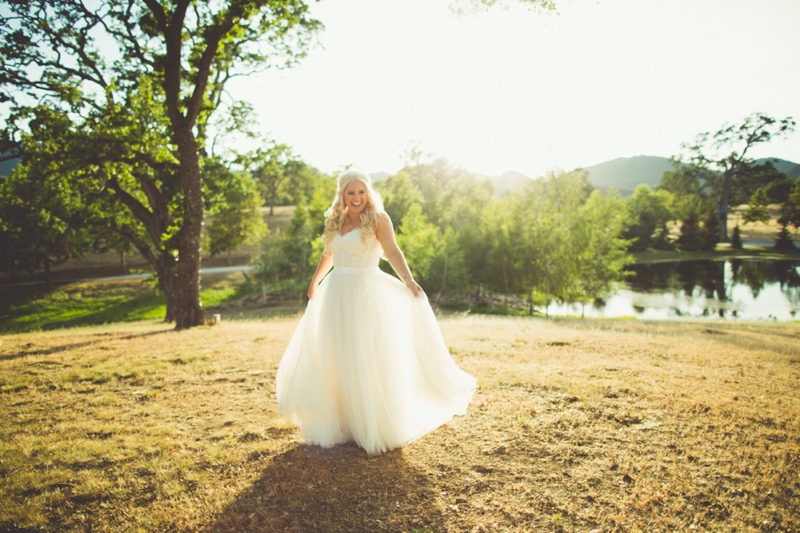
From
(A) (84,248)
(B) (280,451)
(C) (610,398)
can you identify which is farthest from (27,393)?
(A) (84,248)

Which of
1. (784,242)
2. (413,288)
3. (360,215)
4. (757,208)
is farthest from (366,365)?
(757,208)

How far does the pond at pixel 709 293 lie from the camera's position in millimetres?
30266

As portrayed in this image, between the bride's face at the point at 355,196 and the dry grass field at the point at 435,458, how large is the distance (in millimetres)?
2767

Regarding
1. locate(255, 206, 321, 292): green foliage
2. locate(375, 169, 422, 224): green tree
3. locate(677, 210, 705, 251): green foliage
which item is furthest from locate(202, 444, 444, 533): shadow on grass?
locate(677, 210, 705, 251): green foliage

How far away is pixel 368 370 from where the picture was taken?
168 inches

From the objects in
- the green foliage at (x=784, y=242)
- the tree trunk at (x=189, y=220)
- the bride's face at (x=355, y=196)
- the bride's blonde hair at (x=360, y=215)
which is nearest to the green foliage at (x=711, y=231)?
the green foliage at (x=784, y=242)

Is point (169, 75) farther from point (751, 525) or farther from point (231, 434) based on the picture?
point (751, 525)

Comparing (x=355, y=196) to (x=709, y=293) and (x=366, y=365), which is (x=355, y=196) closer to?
(x=366, y=365)

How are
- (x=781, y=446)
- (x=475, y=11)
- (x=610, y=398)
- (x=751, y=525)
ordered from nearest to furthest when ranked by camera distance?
1. (x=751, y=525)
2. (x=781, y=446)
3. (x=610, y=398)
4. (x=475, y=11)

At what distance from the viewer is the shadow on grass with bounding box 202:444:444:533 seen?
3.31 metres

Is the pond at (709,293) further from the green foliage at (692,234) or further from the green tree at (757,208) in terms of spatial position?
the green tree at (757,208)

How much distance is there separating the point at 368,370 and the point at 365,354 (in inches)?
6.7

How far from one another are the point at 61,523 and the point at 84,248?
45.0 metres

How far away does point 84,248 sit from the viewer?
38625 millimetres
